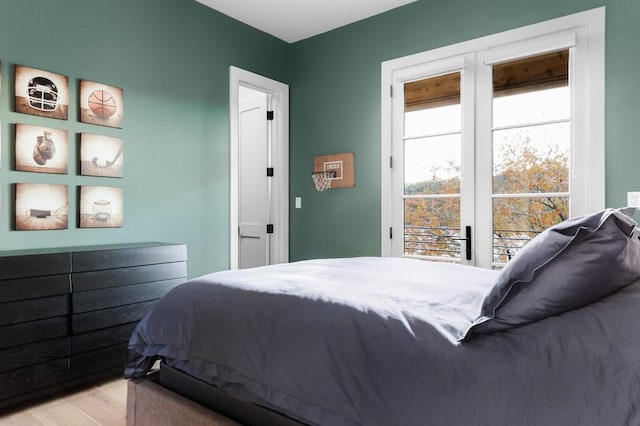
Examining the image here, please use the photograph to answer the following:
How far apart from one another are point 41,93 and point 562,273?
302 centimetres

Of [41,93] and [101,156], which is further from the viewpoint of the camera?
[101,156]

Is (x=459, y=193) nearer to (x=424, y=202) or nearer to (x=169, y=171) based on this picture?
(x=424, y=202)

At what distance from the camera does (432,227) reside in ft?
11.6

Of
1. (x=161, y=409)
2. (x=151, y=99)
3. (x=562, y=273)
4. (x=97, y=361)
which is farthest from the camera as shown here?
(x=151, y=99)

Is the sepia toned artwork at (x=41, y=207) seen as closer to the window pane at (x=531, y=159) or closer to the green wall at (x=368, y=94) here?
the green wall at (x=368, y=94)

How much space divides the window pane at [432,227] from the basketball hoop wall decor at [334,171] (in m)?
0.62

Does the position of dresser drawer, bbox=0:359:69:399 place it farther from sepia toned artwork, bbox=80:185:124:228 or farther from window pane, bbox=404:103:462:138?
window pane, bbox=404:103:462:138

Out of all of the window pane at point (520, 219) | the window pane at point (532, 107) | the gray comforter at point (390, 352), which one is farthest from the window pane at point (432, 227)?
the gray comforter at point (390, 352)

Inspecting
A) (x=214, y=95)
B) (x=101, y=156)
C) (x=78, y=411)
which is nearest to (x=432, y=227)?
(x=214, y=95)

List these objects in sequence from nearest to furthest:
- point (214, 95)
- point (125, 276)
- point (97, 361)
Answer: point (97, 361) < point (125, 276) < point (214, 95)

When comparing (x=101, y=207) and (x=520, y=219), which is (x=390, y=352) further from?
(x=101, y=207)

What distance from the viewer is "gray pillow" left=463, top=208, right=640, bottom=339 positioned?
1045 millimetres

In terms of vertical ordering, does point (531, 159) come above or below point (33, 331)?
above

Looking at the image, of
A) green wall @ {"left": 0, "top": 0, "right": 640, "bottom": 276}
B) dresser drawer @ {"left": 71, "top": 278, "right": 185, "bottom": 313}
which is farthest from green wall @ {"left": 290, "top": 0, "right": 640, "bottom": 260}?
dresser drawer @ {"left": 71, "top": 278, "right": 185, "bottom": 313}
